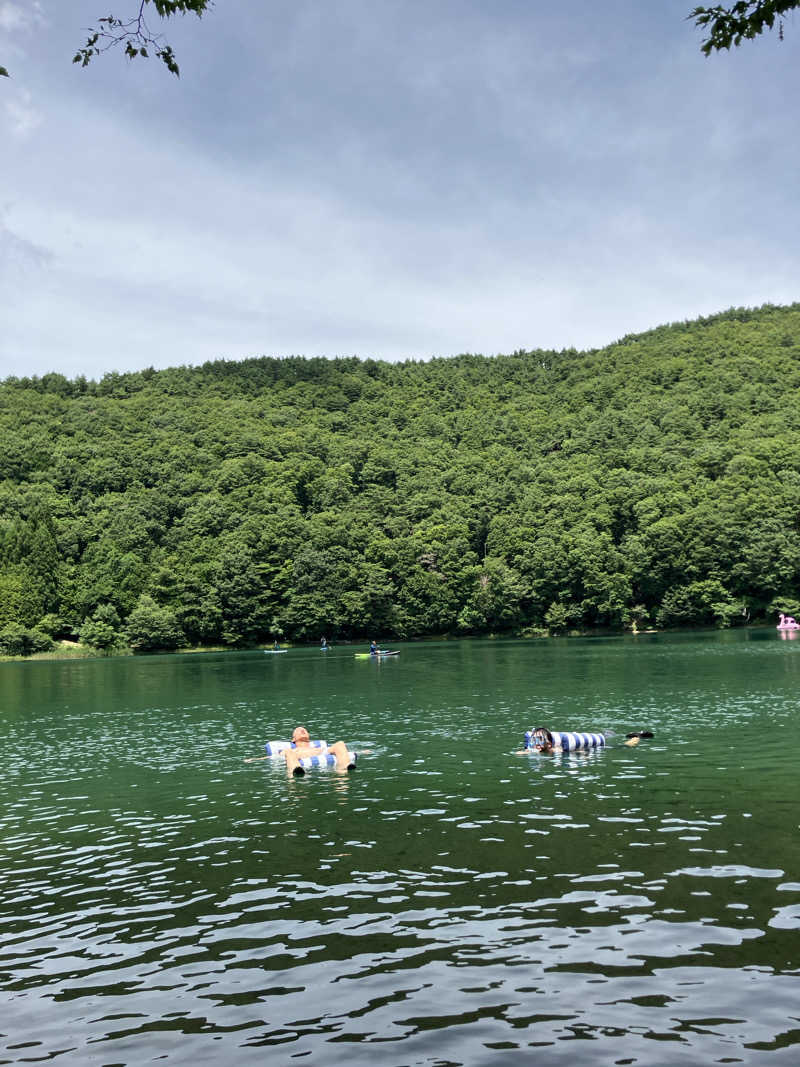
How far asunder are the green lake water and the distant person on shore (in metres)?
0.47

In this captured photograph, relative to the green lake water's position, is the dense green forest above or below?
above

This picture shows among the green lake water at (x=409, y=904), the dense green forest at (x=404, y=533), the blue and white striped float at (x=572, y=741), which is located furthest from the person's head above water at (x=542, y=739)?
the dense green forest at (x=404, y=533)

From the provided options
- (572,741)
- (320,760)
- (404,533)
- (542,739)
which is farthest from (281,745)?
(404,533)

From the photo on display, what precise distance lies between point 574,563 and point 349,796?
12891cm

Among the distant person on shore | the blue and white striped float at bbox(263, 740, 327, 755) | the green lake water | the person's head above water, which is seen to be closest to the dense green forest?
the blue and white striped float at bbox(263, 740, 327, 755)

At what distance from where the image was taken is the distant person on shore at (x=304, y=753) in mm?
26438

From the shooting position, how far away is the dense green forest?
463 feet

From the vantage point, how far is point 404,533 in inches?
6585

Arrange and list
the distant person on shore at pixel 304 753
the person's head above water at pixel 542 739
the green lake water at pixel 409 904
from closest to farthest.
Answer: the green lake water at pixel 409 904
the distant person on shore at pixel 304 753
the person's head above water at pixel 542 739

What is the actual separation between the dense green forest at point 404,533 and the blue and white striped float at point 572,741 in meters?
112

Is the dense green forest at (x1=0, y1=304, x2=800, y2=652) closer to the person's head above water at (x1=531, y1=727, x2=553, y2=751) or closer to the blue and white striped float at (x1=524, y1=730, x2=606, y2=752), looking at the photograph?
the blue and white striped float at (x1=524, y1=730, x2=606, y2=752)

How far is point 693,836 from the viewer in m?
16.9

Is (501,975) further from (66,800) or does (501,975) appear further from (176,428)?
(176,428)

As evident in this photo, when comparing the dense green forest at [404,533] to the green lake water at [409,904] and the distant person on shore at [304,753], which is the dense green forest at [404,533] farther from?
the green lake water at [409,904]
